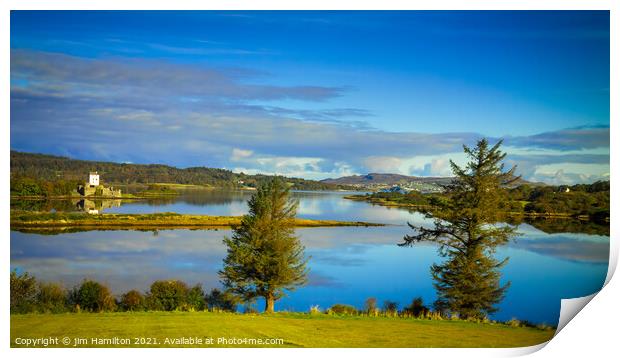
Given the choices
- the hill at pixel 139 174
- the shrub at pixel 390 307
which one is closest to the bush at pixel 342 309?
the shrub at pixel 390 307

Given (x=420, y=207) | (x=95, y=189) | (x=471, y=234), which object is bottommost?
(x=471, y=234)

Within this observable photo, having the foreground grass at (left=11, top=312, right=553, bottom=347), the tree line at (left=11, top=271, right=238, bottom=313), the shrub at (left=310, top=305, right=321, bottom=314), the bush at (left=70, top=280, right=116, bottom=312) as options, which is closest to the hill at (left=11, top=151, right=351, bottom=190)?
the tree line at (left=11, top=271, right=238, bottom=313)

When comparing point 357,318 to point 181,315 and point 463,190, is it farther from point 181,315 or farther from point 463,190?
point 463,190

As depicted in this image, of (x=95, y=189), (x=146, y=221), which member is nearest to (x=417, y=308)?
(x=146, y=221)

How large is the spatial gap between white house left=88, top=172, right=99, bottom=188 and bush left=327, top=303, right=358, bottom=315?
18.3 feet

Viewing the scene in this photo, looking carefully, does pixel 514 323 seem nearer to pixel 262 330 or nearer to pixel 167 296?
pixel 262 330

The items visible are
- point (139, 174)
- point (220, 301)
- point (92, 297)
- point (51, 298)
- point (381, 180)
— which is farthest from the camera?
point (381, 180)

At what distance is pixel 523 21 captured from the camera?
10.8m

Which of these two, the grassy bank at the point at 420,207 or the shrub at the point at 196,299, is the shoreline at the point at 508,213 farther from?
the shrub at the point at 196,299

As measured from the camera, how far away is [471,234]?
12266mm

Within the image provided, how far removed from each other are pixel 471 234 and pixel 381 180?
229 centimetres

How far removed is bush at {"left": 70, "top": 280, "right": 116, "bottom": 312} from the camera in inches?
425

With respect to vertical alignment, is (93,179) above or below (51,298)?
above

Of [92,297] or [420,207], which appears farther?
[420,207]
